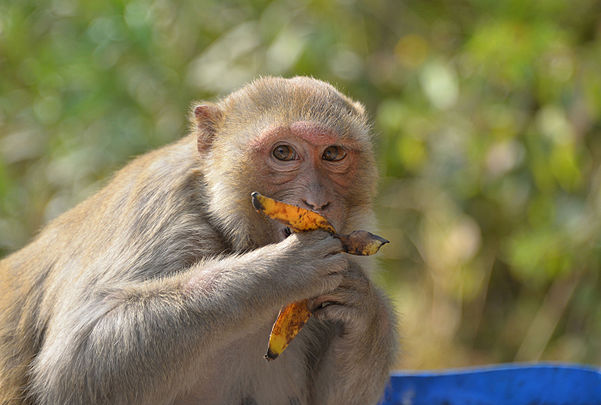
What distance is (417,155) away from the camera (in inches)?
252

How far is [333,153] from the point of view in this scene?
3.19 metres

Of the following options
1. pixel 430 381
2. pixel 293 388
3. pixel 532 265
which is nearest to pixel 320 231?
pixel 293 388

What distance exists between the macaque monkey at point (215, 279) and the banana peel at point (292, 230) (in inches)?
1.8

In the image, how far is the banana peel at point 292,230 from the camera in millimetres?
2754

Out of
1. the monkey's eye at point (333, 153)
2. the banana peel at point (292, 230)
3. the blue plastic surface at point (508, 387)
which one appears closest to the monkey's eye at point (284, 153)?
the monkey's eye at point (333, 153)

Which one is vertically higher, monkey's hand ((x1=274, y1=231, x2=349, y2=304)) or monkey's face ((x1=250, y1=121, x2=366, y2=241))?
monkey's face ((x1=250, y1=121, x2=366, y2=241))

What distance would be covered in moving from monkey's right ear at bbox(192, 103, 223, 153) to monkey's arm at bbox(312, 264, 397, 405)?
0.81m

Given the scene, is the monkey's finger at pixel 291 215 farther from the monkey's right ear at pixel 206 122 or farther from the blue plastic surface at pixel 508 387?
the blue plastic surface at pixel 508 387

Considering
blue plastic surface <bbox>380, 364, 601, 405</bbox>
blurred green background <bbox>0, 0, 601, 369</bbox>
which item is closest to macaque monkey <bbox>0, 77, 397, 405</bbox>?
blue plastic surface <bbox>380, 364, 601, 405</bbox>

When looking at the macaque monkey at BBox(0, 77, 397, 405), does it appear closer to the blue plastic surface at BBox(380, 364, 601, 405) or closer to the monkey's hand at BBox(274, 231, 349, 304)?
the monkey's hand at BBox(274, 231, 349, 304)

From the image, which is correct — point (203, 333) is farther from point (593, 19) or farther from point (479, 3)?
point (593, 19)

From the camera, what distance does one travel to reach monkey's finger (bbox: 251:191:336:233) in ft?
9.02

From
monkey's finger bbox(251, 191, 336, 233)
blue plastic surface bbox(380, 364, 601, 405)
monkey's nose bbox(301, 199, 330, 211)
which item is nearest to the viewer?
monkey's finger bbox(251, 191, 336, 233)

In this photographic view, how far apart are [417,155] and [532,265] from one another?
1281 millimetres
